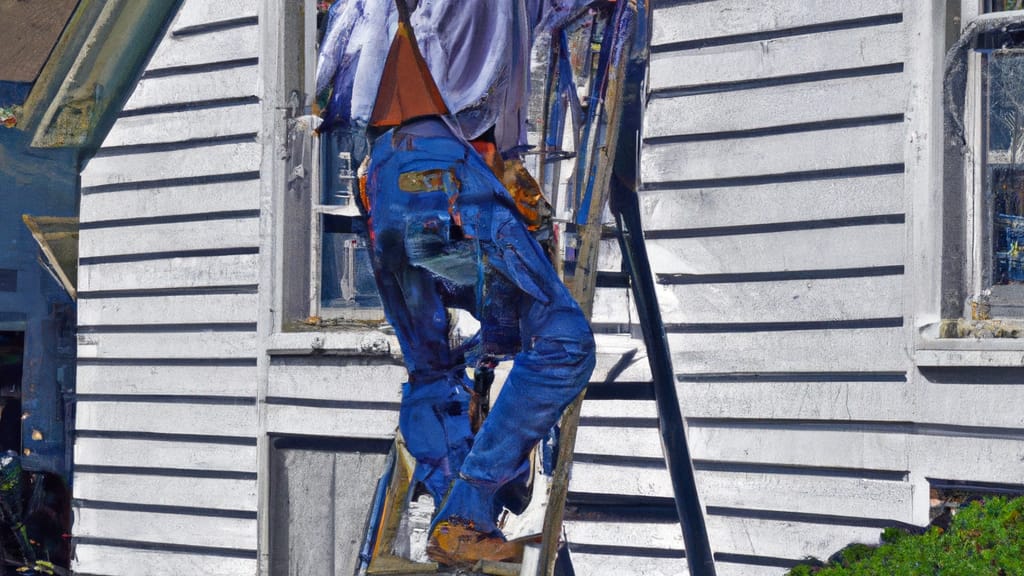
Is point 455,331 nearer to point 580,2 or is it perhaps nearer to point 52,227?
point 580,2

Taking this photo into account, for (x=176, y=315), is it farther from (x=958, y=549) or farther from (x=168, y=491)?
(x=958, y=549)

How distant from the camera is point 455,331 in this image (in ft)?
22.2

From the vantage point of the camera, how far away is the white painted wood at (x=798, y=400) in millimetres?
5871

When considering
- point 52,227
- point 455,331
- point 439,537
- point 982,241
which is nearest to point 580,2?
point 455,331

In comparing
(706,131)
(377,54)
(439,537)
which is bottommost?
(439,537)

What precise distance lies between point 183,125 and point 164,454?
77.4 inches

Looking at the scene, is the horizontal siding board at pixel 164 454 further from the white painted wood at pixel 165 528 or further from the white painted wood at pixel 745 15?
the white painted wood at pixel 745 15

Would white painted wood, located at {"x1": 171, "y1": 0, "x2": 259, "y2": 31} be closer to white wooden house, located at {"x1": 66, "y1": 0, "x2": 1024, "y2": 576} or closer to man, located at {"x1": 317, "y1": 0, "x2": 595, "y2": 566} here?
white wooden house, located at {"x1": 66, "y1": 0, "x2": 1024, "y2": 576}

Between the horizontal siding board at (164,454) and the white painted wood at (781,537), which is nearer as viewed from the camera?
the white painted wood at (781,537)

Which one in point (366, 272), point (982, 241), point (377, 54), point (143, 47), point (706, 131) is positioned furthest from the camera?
point (143, 47)

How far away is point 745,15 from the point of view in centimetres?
629

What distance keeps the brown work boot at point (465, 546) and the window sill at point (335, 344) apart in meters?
1.04

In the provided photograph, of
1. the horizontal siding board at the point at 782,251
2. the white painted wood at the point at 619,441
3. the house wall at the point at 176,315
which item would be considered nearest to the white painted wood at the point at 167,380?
the house wall at the point at 176,315

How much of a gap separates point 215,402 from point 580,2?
10.5 feet
